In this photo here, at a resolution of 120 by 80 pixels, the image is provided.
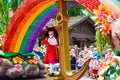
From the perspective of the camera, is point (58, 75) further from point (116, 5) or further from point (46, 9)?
point (46, 9)

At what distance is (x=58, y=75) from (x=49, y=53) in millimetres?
2516

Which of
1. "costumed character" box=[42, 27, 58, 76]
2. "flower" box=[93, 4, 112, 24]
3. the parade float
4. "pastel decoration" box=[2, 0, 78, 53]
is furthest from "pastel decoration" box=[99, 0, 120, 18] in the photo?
"costumed character" box=[42, 27, 58, 76]

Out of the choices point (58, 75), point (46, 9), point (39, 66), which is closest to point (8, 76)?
point (39, 66)

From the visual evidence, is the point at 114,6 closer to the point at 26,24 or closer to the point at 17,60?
the point at 26,24

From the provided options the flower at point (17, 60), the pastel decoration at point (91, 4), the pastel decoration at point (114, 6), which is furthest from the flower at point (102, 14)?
the flower at point (17, 60)

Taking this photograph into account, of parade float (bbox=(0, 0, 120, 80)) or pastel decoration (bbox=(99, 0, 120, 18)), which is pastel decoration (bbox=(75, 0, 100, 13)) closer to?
pastel decoration (bbox=(99, 0, 120, 18))

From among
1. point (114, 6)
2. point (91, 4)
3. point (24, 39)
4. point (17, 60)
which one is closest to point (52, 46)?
point (24, 39)

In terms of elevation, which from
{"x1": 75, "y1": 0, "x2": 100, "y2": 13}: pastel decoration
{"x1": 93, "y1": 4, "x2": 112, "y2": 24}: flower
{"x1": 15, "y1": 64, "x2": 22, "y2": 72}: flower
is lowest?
{"x1": 15, "y1": 64, "x2": 22, "y2": 72}: flower

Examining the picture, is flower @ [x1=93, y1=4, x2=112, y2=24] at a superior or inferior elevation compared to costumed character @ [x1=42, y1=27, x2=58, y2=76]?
superior

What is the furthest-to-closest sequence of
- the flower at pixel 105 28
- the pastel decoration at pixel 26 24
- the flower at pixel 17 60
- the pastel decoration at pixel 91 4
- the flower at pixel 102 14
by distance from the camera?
the flower at pixel 17 60
the pastel decoration at pixel 26 24
the pastel decoration at pixel 91 4
the flower at pixel 102 14
the flower at pixel 105 28

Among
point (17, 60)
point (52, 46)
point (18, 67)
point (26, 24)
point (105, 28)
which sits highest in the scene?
point (26, 24)

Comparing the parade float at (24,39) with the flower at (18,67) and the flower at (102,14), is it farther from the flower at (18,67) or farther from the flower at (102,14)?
the flower at (102,14)

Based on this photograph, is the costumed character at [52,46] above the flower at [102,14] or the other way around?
the other way around

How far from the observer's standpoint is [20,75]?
6.36 m
